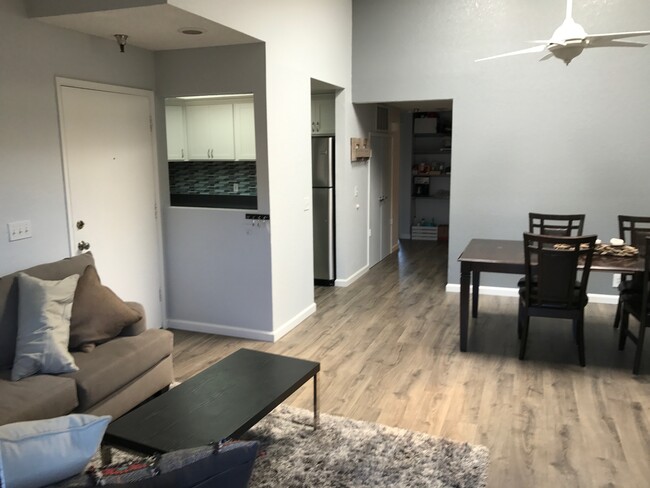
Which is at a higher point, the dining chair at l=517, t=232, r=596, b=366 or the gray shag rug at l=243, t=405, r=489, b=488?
the dining chair at l=517, t=232, r=596, b=366

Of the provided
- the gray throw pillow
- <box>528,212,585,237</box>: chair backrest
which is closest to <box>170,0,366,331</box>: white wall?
the gray throw pillow

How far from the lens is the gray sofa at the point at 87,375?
2.48 m

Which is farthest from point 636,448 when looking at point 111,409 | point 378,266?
point 378,266

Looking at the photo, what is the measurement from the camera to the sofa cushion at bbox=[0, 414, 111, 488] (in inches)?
Result: 48.9

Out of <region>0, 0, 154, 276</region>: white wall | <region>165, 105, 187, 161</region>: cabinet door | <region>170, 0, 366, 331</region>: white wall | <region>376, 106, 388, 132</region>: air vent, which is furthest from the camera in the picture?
<region>376, 106, 388, 132</region>: air vent

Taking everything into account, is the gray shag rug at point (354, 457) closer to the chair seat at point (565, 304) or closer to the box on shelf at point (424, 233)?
the chair seat at point (565, 304)

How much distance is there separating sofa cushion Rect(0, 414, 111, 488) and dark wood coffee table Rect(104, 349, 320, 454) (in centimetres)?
77

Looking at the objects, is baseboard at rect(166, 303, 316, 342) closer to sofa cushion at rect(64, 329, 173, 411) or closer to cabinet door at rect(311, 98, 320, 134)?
sofa cushion at rect(64, 329, 173, 411)

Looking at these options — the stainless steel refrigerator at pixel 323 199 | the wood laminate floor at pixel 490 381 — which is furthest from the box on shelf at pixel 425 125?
the wood laminate floor at pixel 490 381

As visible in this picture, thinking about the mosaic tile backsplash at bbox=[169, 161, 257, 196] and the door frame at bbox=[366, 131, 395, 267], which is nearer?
the mosaic tile backsplash at bbox=[169, 161, 257, 196]

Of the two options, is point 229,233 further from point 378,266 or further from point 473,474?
point 378,266

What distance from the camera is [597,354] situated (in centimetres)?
408

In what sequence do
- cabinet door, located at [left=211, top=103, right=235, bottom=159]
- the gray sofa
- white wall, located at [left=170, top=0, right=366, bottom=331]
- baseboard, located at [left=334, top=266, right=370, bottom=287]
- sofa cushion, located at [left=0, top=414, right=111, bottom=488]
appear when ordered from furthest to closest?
1. baseboard, located at [left=334, top=266, right=370, bottom=287]
2. cabinet door, located at [left=211, top=103, right=235, bottom=159]
3. white wall, located at [left=170, top=0, right=366, bottom=331]
4. the gray sofa
5. sofa cushion, located at [left=0, top=414, right=111, bottom=488]

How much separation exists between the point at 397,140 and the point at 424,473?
6.10 metres
